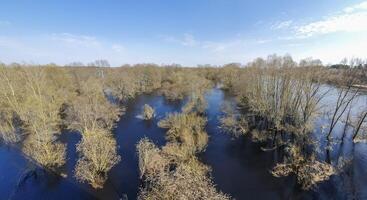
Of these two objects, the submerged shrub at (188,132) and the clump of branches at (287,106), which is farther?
the submerged shrub at (188,132)

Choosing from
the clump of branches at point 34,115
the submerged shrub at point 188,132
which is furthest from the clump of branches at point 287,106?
the clump of branches at point 34,115

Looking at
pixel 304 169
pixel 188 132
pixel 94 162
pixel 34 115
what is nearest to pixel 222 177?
pixel 188 132

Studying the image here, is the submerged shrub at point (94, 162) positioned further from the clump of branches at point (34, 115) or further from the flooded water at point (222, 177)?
the clump of branches at point (34, 115)

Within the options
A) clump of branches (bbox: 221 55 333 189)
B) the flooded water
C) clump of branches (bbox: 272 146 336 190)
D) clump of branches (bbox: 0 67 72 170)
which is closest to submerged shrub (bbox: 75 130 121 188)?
the flooded water

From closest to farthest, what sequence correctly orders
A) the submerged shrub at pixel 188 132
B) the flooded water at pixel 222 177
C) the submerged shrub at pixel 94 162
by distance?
1. the flooded water at pixel 222 177
2. the submerged shrub at pixel 94 162
3. the submerged shrub at pixel 188 132

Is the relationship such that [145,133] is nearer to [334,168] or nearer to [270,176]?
[270,176]

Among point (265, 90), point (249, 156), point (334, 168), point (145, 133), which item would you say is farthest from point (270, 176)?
point (145, 133)

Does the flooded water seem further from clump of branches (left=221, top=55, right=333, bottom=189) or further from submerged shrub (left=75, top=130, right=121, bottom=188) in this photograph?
clump of branches (left=221, top=55, right=333, bottom=189)

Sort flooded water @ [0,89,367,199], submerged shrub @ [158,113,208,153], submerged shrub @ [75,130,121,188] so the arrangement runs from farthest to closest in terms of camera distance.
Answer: submerged shrub @ [158,113,208,153]
submerged shrub @ [75,130,121,188]
flooded water @ [0,89,367,199]

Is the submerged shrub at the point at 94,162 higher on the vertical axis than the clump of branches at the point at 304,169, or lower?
higher
